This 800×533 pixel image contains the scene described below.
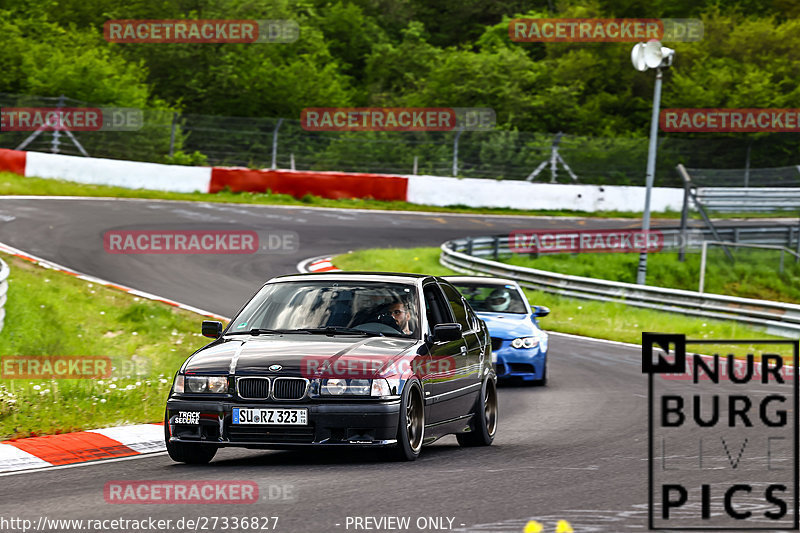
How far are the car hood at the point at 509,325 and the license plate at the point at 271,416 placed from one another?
7.10m

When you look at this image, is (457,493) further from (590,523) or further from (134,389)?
(134,389)

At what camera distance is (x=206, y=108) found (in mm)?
55250

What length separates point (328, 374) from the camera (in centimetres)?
781

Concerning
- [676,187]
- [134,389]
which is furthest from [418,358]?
[676,187]

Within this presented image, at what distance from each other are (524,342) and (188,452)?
7216 mm

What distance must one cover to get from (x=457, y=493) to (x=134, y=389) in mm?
5411

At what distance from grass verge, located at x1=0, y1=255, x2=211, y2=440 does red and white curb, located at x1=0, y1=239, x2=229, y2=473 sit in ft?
0.79

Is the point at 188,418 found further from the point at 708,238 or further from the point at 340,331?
the point at 708,238

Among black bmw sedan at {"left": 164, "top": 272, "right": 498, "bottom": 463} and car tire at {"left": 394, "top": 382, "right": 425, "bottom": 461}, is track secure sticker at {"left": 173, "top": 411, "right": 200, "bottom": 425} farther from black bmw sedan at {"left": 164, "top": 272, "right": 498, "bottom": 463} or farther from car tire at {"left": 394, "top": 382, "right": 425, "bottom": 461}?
car tire at {"left": 394, "top": 382, "right": 425, "bottom": 461}

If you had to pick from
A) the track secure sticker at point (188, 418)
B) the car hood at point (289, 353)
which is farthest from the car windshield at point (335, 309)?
the track secure sticker at point (188, 418)

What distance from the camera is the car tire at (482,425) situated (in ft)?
32.0

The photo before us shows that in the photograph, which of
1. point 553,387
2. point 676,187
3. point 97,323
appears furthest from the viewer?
point 676,187

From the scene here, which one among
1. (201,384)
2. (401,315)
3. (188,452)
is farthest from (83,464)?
(401,315)

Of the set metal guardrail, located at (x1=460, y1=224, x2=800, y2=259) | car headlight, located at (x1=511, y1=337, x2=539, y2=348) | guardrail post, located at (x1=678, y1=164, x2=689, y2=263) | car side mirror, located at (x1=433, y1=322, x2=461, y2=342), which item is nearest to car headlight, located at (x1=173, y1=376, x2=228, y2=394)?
car side mirror, located at (x1=433, y1=322, x2=461, y2=342)
